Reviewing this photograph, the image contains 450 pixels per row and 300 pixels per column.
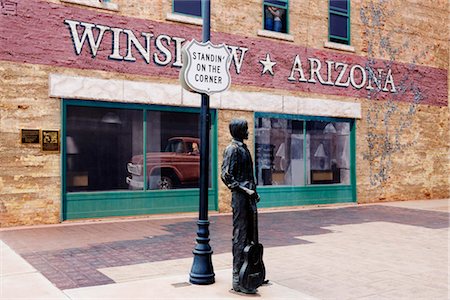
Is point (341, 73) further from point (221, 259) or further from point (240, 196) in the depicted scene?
point (240, 196)


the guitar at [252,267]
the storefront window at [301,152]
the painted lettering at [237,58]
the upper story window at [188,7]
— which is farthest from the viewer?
the storefront window at [301,152]

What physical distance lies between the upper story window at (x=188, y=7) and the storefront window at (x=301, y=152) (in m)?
3.56

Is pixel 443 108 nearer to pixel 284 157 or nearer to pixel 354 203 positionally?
pixel 354 203

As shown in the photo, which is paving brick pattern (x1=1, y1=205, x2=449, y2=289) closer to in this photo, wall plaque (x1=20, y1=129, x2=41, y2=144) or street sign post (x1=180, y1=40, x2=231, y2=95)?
wall plaque (x1=20, y1=129, x2=41, y2=144)

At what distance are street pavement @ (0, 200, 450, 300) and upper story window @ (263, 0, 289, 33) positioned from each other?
5.94 m

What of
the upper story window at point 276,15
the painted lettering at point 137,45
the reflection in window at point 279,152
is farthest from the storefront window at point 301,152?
the painted lettering at point 137,45

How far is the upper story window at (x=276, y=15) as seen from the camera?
1507cm

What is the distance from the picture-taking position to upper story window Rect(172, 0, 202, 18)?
44.2ft

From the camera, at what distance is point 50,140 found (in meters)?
11.6

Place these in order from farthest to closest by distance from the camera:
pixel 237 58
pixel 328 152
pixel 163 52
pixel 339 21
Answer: pixel 339 21
pixel 328 152
pixel 237 58
pixel 163 52

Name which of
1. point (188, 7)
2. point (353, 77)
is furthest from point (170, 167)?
point (353, 77)

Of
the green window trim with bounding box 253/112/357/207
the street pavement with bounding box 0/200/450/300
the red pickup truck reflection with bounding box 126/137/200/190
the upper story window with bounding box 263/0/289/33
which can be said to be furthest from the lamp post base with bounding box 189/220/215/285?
the upper story window with bounding box 263/0/289/33

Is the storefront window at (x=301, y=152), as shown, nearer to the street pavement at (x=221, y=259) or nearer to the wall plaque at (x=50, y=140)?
the street pavement at (x=221, y=259)

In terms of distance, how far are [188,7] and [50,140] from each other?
517 centimetres
